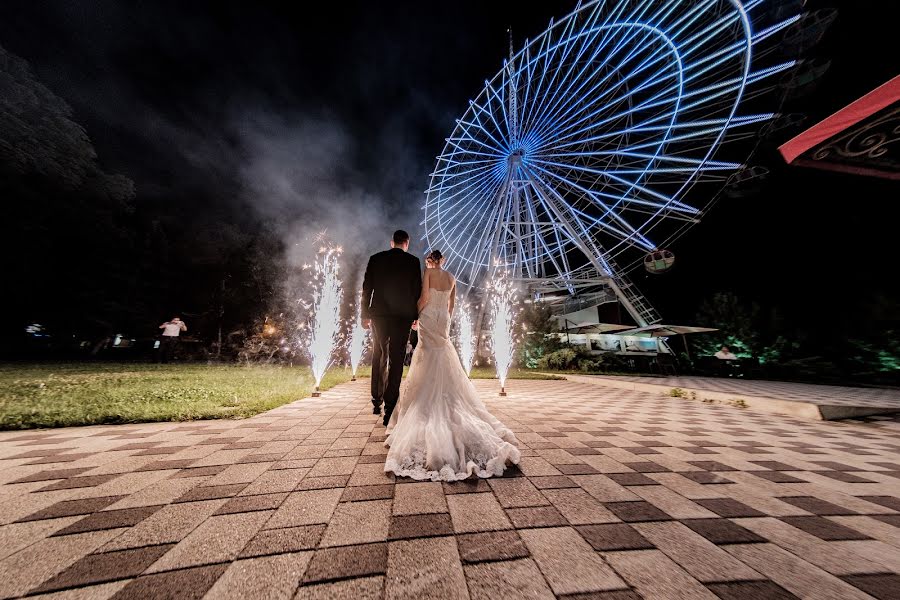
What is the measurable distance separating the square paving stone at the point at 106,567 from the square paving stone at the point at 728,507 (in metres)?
2.94

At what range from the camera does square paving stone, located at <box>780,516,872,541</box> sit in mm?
1609

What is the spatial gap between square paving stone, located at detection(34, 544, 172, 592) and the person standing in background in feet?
45.4

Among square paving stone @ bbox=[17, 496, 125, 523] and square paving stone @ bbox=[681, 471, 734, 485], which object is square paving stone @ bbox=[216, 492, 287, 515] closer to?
square paving stone @ bbox=[17, 496, 125, 523]

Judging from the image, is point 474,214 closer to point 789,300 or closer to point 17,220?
point 789,300

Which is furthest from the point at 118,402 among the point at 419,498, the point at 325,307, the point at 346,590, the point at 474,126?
the point at 474,126

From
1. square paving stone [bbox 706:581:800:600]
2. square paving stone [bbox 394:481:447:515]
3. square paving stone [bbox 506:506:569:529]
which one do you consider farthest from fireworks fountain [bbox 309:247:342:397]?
square paving stone [bbox 706:581:800:600]

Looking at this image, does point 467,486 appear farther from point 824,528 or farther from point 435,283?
point 435,283

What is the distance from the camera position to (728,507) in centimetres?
189

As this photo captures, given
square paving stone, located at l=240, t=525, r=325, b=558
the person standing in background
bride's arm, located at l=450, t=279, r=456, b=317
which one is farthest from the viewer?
the person standing in background

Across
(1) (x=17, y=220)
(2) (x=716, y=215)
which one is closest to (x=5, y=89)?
(1) (x=17, y=220)

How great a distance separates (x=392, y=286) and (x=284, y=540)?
8.48 ft

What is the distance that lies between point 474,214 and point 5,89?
2101 cm

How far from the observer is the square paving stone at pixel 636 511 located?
173cm

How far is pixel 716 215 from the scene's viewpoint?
61.9 ft
